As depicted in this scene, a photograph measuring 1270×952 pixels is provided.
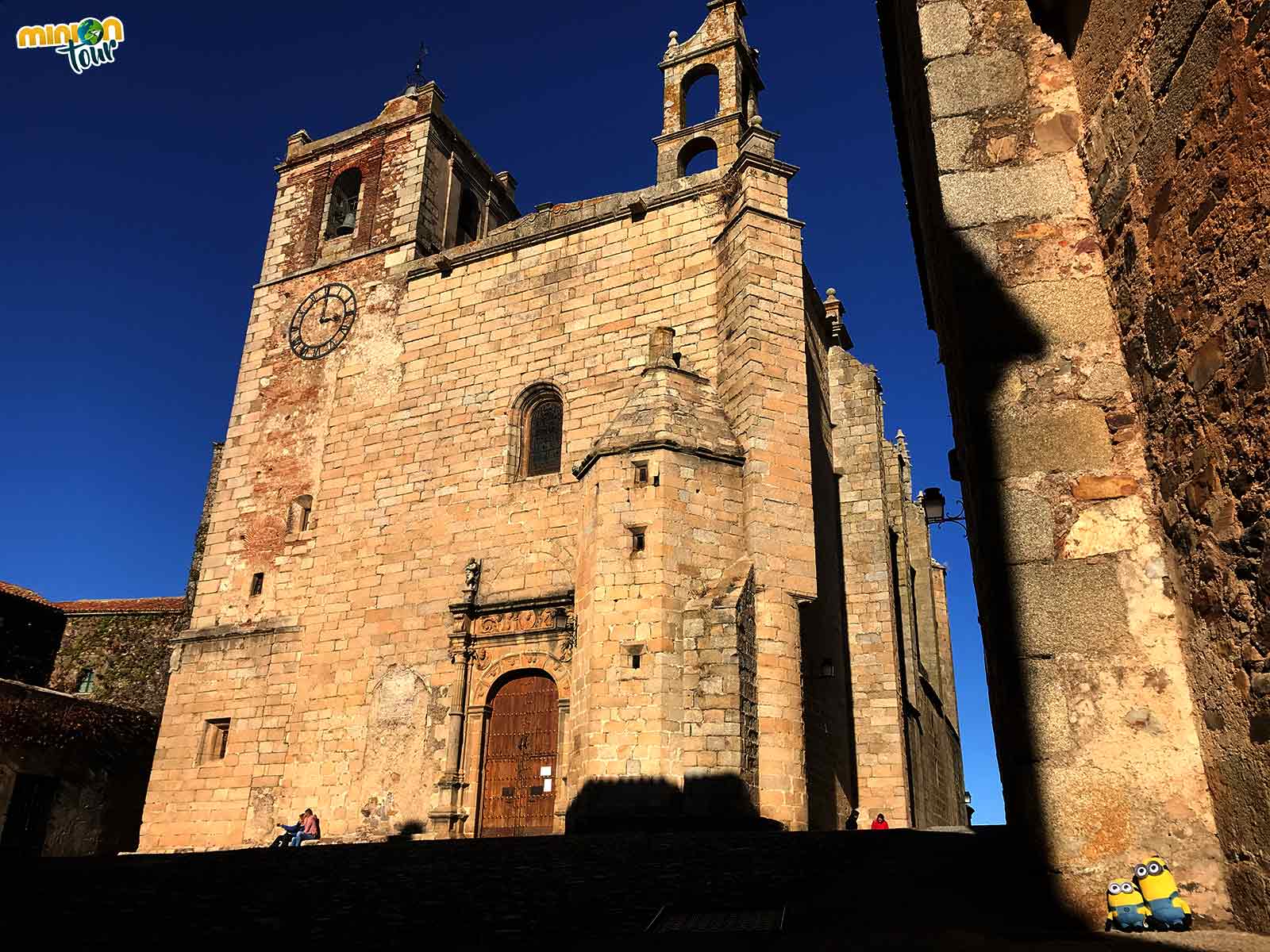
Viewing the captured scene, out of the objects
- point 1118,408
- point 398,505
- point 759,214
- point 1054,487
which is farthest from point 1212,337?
point 398,505

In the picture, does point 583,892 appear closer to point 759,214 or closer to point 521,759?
point 521,759

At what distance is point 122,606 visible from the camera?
23125mm

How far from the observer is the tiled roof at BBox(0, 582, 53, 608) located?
22453mm

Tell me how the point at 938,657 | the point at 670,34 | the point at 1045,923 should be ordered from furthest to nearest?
the point at 938,657 < the point at 670,34 < the point at 1045,923

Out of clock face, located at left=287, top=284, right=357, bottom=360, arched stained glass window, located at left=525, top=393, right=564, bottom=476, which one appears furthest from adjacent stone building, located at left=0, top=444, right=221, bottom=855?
arched stained glass window, located at left=525, top=393, right=564, bottom=476

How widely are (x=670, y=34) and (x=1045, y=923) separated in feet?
54.8

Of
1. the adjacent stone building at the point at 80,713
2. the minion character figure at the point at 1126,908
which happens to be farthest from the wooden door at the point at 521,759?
the minion character figure at the point at 1126,908

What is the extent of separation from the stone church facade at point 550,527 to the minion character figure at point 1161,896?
7.11 metres

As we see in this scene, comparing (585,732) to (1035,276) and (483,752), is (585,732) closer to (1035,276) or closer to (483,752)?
(483,752)

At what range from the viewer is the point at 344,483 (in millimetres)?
15609

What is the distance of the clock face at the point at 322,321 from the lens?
17.2 meters

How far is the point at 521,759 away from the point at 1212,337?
11.0 metres

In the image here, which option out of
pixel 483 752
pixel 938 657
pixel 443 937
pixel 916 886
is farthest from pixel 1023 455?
pixel 938 657

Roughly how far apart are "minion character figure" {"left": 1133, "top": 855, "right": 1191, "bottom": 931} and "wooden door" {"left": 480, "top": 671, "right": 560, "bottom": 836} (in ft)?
32.2
